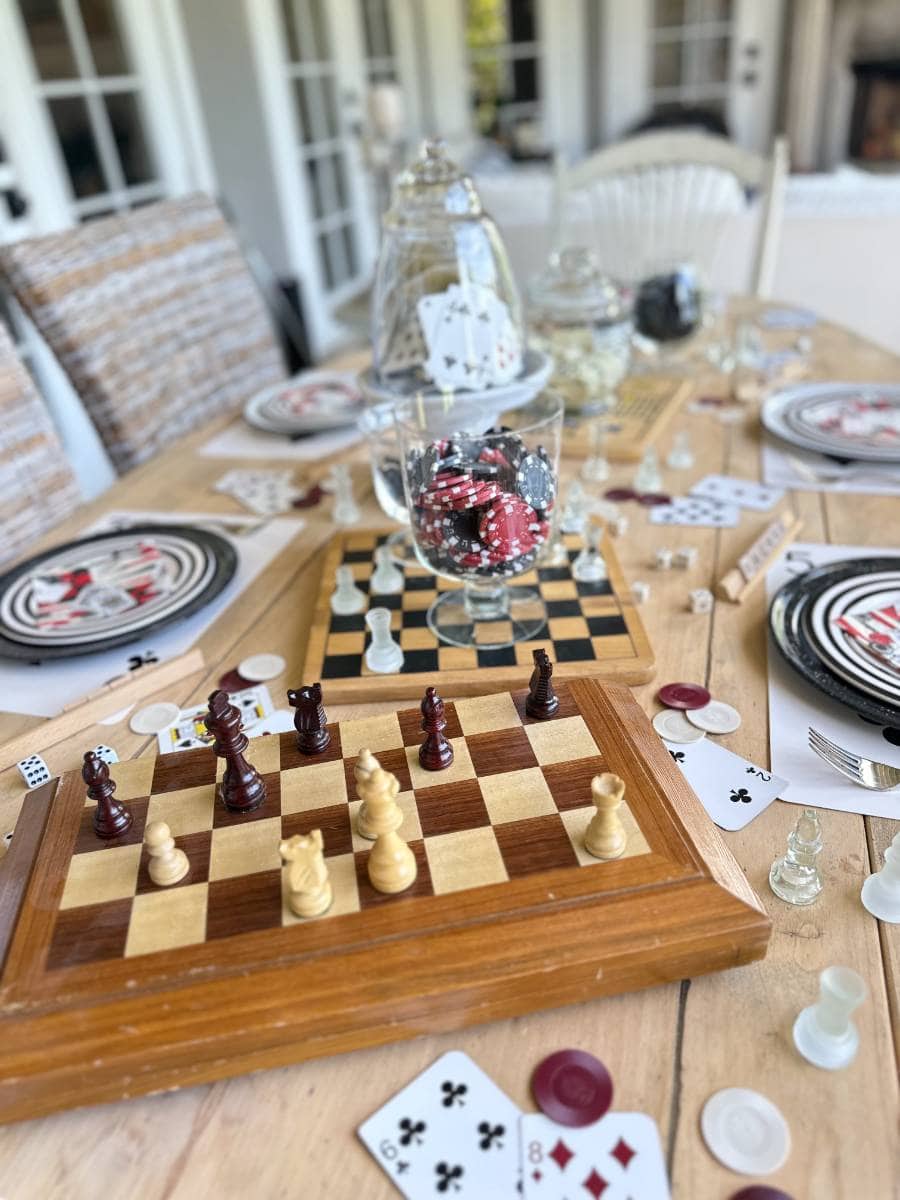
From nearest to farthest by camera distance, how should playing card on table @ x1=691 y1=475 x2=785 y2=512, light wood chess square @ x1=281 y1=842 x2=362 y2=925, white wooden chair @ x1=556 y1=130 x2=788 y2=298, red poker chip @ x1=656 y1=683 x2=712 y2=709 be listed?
light wood chess square @ x1=281 y1=842 x2=362 y2=925
red poker chip @ x1=656 y1=683 x2=712 y2=709
playing card on table @ x1=691 y1=475 x2=785 y2=512
white wooden chair @ x1=556 y1=130 x2=788 y2=298

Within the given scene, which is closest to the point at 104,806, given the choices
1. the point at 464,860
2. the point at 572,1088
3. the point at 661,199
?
the point at 464,860

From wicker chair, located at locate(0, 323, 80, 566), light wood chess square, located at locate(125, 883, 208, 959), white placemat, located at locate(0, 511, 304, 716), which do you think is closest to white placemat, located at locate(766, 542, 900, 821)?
light wood chess square, located at locate(125, 883, 208, 959)

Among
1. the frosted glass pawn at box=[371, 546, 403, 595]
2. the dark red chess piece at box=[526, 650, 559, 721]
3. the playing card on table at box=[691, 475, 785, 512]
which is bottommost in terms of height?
the playing card on table at box=[691, 475, 785, 512]

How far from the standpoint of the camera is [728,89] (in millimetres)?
6117

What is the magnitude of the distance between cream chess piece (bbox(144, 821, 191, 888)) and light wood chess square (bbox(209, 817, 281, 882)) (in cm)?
2

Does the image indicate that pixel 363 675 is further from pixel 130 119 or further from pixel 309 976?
pixel 130 119

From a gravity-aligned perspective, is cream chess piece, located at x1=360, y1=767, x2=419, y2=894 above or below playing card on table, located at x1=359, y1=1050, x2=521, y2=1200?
above

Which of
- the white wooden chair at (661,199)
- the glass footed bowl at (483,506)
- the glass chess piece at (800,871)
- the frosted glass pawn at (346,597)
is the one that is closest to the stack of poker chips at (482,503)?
the glass footed bowl at (483,506)

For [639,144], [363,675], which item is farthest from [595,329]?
[639,144]

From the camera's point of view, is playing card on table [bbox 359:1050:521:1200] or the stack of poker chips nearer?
playing card on table [bbox 359:1050:521:1200]

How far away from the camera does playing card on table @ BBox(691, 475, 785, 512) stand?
3.63 feet

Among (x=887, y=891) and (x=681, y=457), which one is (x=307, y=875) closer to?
(x=887, y=891)

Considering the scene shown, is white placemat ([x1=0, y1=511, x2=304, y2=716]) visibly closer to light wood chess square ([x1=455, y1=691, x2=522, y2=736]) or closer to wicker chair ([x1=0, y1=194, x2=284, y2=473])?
light wood chess square ([x1=455, y1=691, x2=522, y2=736])

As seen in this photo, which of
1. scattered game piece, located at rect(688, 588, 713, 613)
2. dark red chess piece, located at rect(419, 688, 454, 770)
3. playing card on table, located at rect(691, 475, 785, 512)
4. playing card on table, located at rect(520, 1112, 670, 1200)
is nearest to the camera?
playing card on table, located at rect(520, 1112, 670, 1200)
